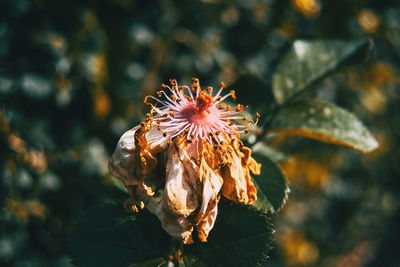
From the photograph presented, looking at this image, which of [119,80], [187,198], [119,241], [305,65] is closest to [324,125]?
[305,65]

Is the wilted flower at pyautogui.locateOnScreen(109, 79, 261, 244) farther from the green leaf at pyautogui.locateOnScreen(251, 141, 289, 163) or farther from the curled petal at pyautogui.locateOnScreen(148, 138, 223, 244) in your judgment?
the green leaf at pyautogui.locateOnScreen(251, 141, 289, 163)

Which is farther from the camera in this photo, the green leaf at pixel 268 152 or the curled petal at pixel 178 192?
the green leaf at pixel 268 152

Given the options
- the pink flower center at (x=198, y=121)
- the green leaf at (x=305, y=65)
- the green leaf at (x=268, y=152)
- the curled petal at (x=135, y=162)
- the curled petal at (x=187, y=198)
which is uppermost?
the green leaf at (x=305, y=65)

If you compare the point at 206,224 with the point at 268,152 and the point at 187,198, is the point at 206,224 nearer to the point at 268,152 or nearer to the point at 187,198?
the point at 187,198

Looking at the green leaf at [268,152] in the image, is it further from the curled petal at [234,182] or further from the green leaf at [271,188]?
the curled petal at [234,182]

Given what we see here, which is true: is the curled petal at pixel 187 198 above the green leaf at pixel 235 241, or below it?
above

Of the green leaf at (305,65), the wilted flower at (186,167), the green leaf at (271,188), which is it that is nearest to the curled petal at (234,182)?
the wilted flower at (186,167)

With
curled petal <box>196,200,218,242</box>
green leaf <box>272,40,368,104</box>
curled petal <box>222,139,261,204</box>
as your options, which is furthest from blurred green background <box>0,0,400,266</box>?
curled petal <box>196,200,218,242</box>
